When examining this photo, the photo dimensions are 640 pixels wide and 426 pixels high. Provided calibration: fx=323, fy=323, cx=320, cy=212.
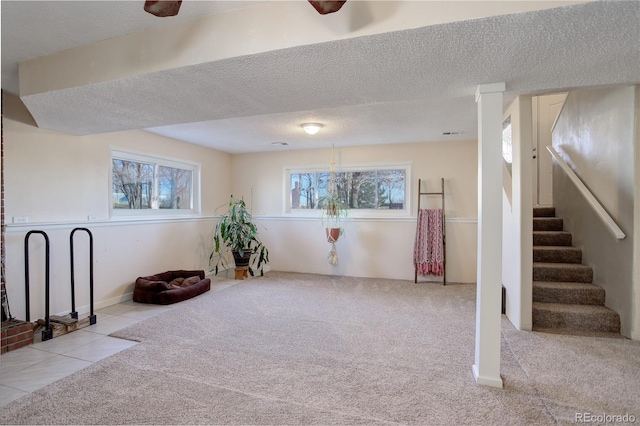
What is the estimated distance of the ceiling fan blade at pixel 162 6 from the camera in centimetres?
145

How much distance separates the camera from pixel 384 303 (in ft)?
13.1

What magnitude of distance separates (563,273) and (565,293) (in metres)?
0.29

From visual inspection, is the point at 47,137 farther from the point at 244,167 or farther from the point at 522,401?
the point at 522,401

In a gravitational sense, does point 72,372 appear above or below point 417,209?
below

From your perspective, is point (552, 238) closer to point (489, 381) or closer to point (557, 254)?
point (557, 254)

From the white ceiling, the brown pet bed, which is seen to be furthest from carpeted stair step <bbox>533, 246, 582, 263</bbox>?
the brown pet bed

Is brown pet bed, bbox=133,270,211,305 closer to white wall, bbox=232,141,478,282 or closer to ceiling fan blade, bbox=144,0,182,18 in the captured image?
white wall, bbox=232,141,478,282

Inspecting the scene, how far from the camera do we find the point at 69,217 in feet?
11.5

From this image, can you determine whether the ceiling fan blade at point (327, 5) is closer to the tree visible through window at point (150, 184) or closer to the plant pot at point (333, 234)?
the tree visible through window at point (150, 184)

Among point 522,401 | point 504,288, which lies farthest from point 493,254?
point 504,288

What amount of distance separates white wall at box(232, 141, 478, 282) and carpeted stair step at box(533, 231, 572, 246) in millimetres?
1066

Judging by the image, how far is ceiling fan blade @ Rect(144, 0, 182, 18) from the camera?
1455 mm

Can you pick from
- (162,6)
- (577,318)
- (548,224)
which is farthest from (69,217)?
(548,224)

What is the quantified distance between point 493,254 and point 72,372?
10.0 feet
